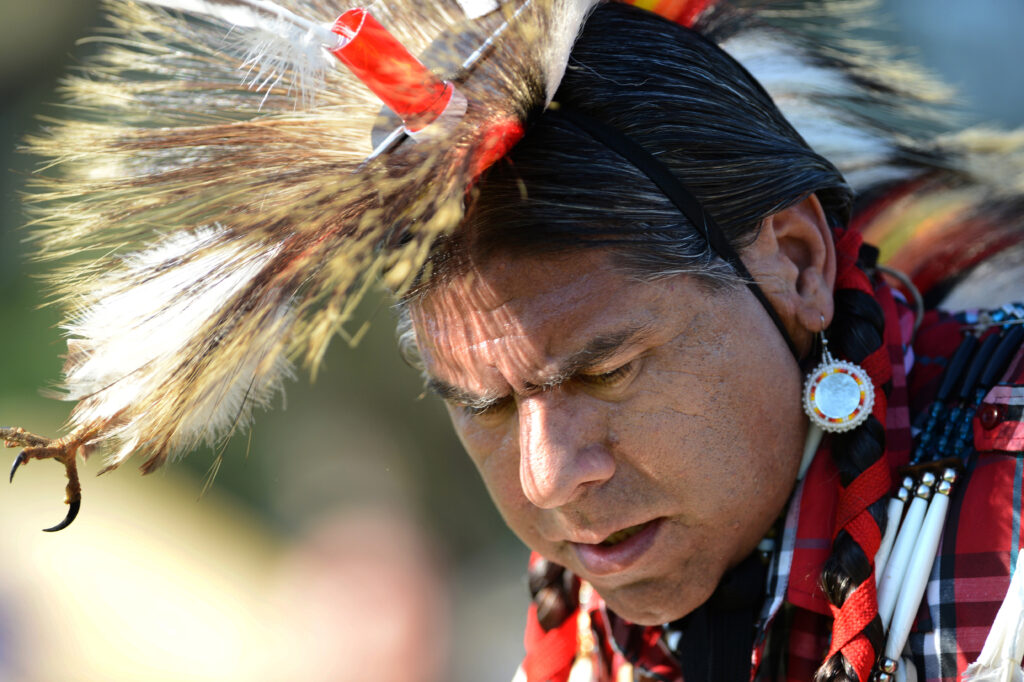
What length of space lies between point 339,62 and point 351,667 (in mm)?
3234

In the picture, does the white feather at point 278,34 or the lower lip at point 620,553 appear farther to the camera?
the lower lip at point 620,553

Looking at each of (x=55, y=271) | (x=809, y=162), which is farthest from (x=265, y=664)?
(x=809, y=162)

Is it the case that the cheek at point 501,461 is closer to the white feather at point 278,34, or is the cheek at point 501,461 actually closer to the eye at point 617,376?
the eye at point 617,376

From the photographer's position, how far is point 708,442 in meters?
1.46

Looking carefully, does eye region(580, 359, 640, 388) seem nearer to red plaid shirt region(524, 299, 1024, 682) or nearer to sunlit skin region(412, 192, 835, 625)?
sunlit skin region(412, 192, 835, 625)

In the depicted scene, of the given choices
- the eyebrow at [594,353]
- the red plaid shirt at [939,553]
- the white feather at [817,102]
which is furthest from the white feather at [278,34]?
the red plaid shirt at [939,553]

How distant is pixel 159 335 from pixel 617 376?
0.64m

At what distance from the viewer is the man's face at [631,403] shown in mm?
1427

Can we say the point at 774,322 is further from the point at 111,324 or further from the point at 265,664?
the point at 265,664

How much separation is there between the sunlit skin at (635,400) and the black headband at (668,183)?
27 mm

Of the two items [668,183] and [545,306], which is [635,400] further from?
[668,183]

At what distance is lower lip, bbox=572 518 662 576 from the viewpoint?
1516mm

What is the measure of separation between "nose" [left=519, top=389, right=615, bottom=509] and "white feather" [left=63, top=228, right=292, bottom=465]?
1.25 ft

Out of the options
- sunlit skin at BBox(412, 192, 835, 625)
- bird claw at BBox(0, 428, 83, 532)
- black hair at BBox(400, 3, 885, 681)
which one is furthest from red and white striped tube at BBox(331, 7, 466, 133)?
bird claw at BBox(0, 428, 83, 532)
